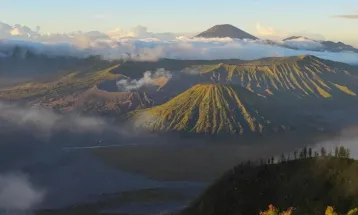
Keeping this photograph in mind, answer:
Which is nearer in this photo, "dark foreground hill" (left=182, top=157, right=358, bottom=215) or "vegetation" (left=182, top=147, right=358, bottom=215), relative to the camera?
"dark foreground hill" (left=182, top=157, right=358, bottom=215)

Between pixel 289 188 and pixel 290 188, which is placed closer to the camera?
pixel 290 188

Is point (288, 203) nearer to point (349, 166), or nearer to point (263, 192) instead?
point (263, 192)

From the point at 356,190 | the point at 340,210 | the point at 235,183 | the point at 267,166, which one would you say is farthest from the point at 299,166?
the point at 340,210

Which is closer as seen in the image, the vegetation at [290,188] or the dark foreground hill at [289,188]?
the dark foreground hill at [289,188]

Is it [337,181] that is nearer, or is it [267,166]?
[337,181]
